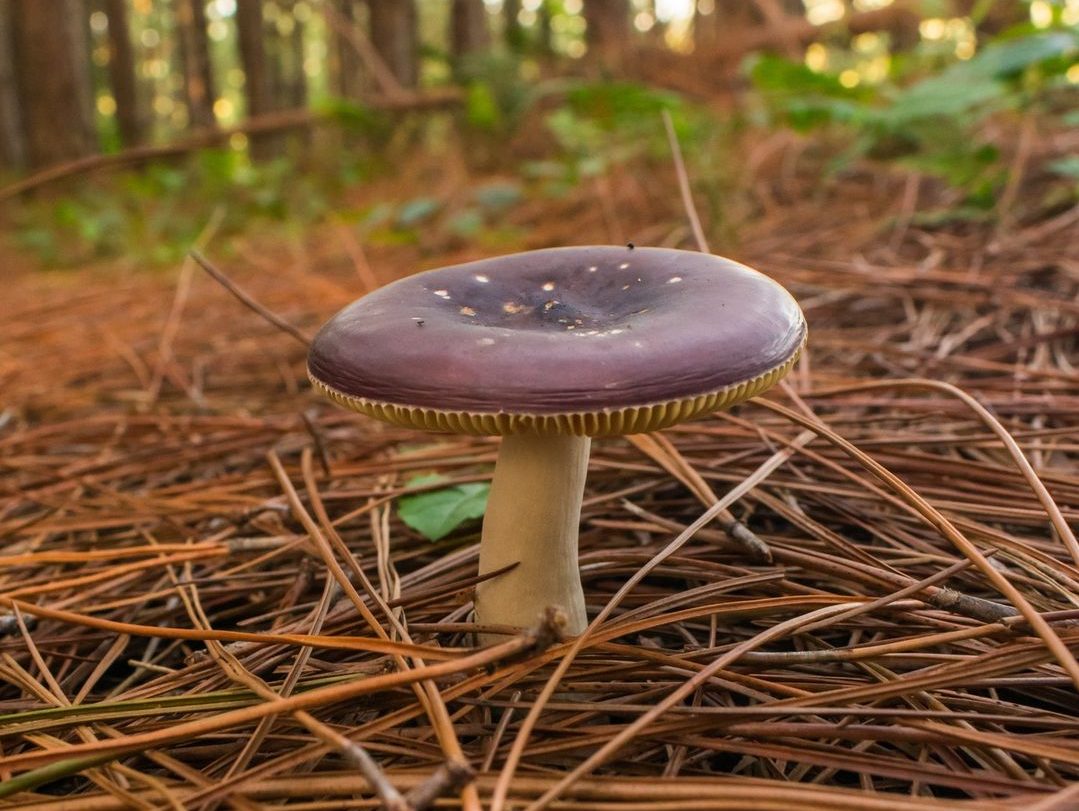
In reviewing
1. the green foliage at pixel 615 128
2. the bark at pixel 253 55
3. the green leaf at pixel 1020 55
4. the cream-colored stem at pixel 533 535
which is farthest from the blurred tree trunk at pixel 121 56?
the cream-colored stem at pixel 533 535

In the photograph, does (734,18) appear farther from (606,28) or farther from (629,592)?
(629,592)

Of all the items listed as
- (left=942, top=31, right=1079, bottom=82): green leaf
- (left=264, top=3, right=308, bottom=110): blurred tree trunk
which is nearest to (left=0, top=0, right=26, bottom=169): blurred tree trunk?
(left=264, top=3, right=308, bottom=110): blurred tree trunk

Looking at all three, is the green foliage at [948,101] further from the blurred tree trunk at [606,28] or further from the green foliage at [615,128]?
the blurred tree trunk at [606,28]

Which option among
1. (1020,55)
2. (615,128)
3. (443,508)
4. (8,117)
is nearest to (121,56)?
(8,117)

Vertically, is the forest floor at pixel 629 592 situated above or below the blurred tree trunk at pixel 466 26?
below

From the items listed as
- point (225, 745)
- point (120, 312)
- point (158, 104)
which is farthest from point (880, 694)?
point (158, 104)

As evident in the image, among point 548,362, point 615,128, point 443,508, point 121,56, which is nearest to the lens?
point 548,362
